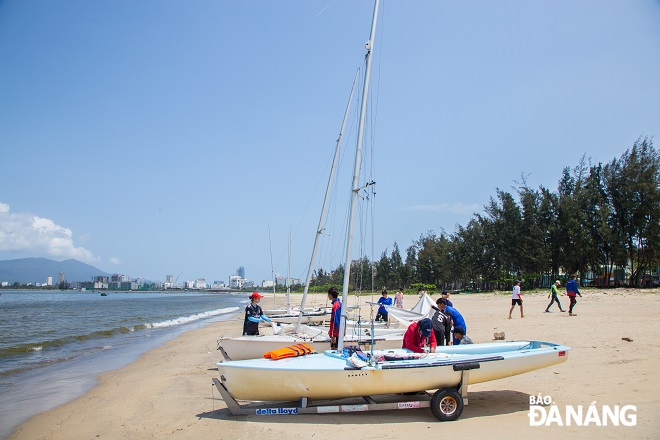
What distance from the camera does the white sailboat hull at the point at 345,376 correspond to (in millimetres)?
6586

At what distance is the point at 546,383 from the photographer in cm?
835

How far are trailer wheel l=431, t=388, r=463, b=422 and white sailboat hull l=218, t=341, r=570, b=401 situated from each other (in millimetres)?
127

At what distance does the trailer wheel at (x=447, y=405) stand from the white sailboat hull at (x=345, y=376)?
13 cm

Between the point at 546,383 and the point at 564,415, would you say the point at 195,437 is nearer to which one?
the point at 564,415

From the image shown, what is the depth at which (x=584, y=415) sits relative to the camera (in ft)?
21.3

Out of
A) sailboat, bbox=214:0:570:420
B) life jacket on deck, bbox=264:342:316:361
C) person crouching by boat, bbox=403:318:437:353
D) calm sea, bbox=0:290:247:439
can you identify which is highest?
person crouching by boat, bbox=403:318:437:353

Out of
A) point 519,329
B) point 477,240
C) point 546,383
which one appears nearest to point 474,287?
point 477,240

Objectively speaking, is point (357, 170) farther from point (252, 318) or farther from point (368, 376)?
point (252, 318)

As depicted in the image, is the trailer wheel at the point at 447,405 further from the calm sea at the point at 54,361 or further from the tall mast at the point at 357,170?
the calm sea at the point at 54,361

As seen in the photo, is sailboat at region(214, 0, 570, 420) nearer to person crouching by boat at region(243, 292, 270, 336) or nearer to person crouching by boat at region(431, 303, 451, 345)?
person crouching by boat at region(431, 303, 451, 345)

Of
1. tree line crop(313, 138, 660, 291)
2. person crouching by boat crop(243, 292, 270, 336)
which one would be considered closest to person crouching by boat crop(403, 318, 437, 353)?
person crouching by boat crop(243, 292, 270, 336)

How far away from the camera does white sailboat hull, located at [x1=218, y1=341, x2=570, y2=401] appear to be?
659cm

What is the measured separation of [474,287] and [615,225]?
21000mm

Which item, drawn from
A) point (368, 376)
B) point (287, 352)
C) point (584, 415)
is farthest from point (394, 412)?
point (584, 415)
